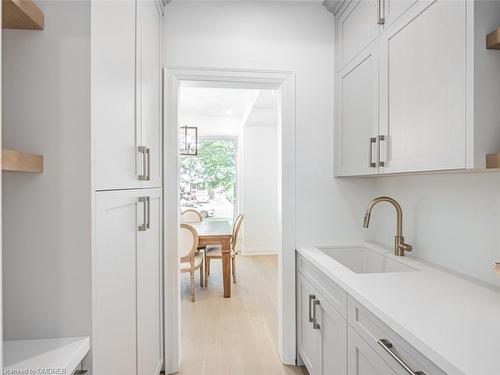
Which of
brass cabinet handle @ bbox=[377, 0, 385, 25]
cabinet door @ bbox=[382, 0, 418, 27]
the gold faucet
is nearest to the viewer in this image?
cabinet door @ bbox=[382, 0, 418, 27]

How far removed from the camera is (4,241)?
866 mm

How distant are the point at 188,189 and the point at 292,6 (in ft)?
14.9

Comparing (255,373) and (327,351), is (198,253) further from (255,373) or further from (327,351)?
(327,351)

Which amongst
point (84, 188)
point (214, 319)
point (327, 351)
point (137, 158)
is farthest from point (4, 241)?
point (214, 319)

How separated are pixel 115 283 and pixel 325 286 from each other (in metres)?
1.03

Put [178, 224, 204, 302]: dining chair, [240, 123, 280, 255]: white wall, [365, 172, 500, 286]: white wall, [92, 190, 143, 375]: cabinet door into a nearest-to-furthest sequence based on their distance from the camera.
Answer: [92, 190, 143, 375]: cabinet door < [365, 172, 500, 286]: white wall < [178, 224, 204, 302]: dining chair < [240, 123, 280, 255]: white wall

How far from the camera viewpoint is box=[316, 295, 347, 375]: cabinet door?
4.60 feet

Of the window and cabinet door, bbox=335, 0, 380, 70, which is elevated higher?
cabinet door, bbox=335, 0, 380, 70

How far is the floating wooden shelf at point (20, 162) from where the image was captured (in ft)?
2.30

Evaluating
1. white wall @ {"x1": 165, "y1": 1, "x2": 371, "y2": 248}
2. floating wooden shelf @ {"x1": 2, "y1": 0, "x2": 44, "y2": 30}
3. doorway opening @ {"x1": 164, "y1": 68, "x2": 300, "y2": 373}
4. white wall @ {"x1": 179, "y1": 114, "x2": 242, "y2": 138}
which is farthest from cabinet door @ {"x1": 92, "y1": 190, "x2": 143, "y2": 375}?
white wall @ {"x1": 179, "y1": 114, "x2": 242, "y2": 138}

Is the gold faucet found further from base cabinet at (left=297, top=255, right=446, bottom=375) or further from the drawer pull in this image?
the drawer pull

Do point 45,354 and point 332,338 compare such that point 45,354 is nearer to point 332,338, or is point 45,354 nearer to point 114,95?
point 114,95

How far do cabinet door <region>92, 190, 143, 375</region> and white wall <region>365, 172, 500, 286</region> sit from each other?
1521mm

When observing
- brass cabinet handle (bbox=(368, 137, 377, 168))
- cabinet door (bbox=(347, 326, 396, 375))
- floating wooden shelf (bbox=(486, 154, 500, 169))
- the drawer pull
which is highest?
brass cabinet handle (bbox=(368, 137, 377, 168))
